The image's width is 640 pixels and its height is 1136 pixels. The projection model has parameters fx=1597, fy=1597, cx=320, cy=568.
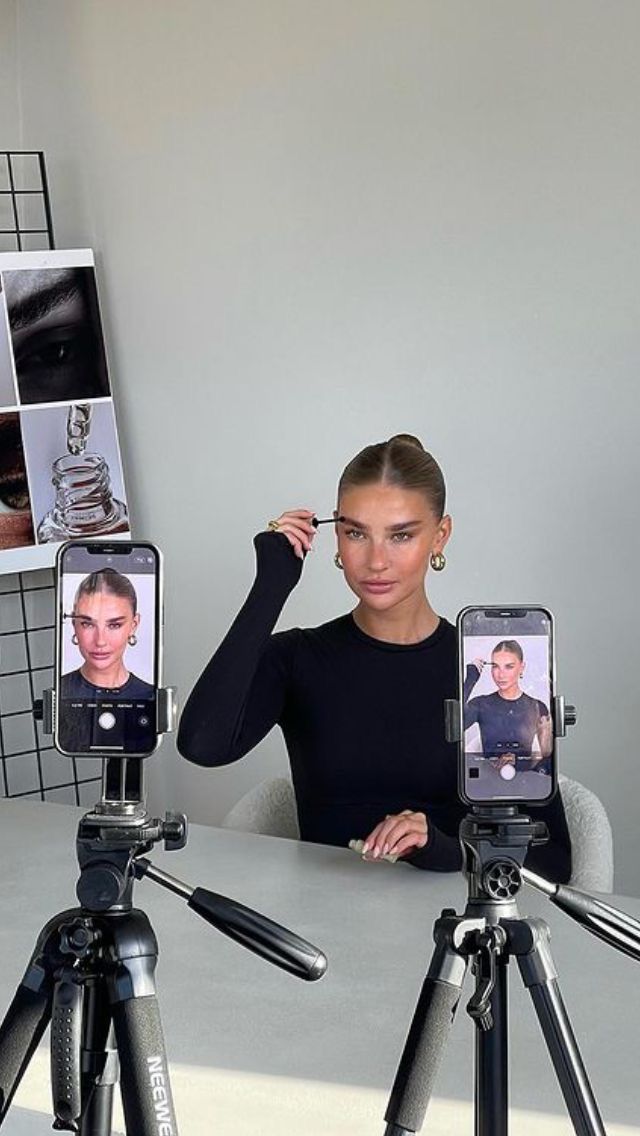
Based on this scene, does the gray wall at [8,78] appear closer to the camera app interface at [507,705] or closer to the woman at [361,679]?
the woman at [361,679]

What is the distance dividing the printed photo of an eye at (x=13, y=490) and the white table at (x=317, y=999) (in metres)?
1.64

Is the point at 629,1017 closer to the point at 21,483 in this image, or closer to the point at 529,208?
the point at 529,208

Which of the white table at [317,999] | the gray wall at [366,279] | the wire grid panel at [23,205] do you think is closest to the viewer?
the white table at [317,999]

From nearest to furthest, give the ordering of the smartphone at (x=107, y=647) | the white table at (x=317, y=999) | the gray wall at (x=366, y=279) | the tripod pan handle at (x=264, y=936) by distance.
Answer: the tripod pan handle at (x=264, y=936), the smartphone at (x=107, y=647), the white table at (x=317, y=999), the gray wall at (x=366, y=279)

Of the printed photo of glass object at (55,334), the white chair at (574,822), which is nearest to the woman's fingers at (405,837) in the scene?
the white chair at (574,822)

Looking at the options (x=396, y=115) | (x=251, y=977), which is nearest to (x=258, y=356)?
(x=396, y=115)

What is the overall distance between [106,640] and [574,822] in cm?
139

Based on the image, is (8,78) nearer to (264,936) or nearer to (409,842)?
(409,842)

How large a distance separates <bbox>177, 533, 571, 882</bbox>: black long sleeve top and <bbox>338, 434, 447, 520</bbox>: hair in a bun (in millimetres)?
145

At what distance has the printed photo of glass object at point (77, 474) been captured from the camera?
3658 millimetres

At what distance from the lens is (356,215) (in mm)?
3330

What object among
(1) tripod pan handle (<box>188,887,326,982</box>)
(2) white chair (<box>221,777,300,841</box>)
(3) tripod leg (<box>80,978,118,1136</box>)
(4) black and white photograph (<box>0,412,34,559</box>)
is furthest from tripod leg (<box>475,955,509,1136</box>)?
(4) black and white photograph (<box>0,412,34,559</box>)

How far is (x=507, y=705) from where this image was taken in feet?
3.33

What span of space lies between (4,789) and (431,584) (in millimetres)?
1246
